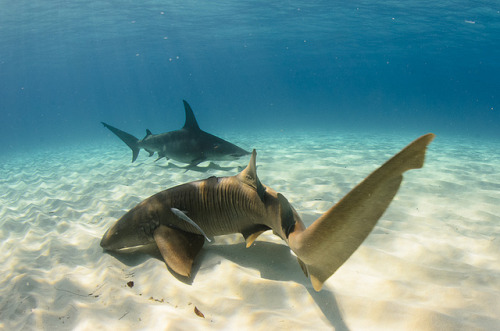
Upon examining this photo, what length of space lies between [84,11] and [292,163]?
28332 millimetres

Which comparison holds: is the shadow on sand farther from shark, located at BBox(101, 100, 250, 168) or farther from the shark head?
shark, located at BBox(101, 100, 250, 168)

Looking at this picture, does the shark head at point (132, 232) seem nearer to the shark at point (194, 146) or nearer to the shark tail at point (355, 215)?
the shark tail at point (355, 215)

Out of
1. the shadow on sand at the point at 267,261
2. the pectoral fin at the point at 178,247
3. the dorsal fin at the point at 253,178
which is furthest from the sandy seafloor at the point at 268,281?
the dorsal fin at the point at 253,178

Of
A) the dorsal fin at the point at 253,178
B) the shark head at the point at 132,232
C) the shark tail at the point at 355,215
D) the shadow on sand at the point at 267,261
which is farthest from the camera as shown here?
the shark head at the point at 132,232

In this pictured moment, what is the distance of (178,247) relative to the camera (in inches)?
101

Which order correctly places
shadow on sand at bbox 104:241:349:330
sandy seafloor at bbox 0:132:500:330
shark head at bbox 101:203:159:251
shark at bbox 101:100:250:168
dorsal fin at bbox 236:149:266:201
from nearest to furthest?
sandy seafloor at bbox 0:132:500:330 → shadow on sand at bbox 104:241:349:330 → dorsal fin at bbox 236:149:266:201 → shark head at bbox 101:203:159:251 → shark at bbox 101:100:250:168

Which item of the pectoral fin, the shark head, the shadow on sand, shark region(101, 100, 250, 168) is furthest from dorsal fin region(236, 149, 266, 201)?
shark region(101, 100, 250, 168)

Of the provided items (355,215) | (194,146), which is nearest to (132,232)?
(355,215)

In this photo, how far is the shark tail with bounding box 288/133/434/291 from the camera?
1.16 metres

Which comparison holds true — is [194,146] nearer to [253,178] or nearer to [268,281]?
[253,178]

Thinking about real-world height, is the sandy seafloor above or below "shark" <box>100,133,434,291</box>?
below

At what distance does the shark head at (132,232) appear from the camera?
2.80m

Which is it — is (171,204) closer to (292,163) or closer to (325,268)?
(325,268)

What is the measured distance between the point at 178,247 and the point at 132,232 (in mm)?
675
